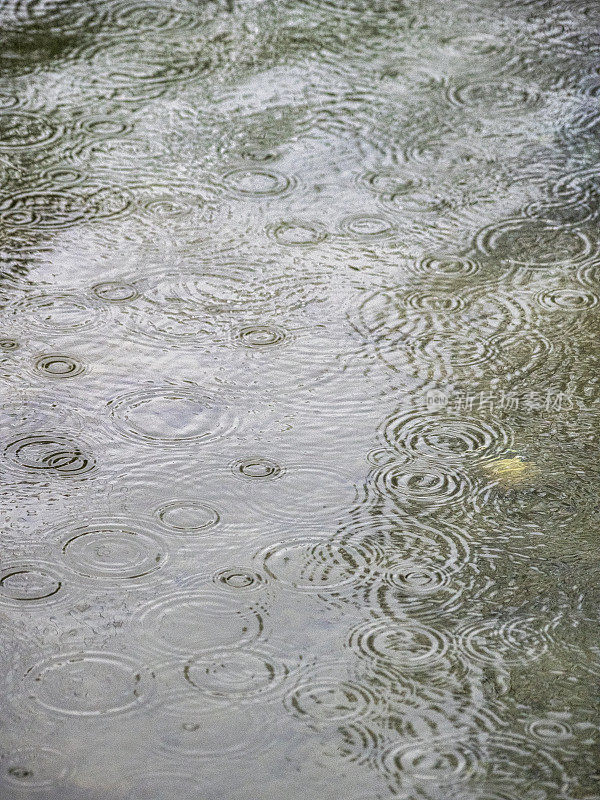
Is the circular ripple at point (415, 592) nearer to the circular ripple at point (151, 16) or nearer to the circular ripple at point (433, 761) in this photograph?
the circular ripple at point (433, 761)

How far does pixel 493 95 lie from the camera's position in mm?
2820

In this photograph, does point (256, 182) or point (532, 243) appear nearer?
point (532, 243)

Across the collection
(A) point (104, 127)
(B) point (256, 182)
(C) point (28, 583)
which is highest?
(A) point (104, 127)

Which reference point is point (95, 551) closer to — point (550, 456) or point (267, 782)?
point (267, 782)

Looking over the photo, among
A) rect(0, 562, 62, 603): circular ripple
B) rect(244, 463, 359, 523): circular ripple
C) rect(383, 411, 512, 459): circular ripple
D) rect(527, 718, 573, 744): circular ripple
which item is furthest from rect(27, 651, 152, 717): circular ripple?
rect(383, 411, 512, 459): circular ripple

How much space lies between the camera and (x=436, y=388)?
1876 millimetres

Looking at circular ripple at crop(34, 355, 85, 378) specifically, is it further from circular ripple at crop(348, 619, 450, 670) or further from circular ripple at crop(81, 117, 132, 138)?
circular ripple at crop(81, 117, 132, 138)

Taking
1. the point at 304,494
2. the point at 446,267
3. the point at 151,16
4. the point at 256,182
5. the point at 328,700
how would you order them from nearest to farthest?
the point at 328,700
the point at 304,494
the point at 446,267
the point at 256,182
the point at 151,16

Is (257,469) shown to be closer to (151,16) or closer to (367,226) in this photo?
(367,226)

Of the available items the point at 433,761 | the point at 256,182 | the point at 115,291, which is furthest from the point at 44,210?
the point at 433,761

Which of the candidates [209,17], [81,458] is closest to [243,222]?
[81,458]

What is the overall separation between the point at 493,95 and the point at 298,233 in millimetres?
870

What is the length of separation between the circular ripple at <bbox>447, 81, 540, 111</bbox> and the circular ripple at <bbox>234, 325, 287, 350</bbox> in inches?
43.9

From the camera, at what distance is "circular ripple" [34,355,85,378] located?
1.86 metres
